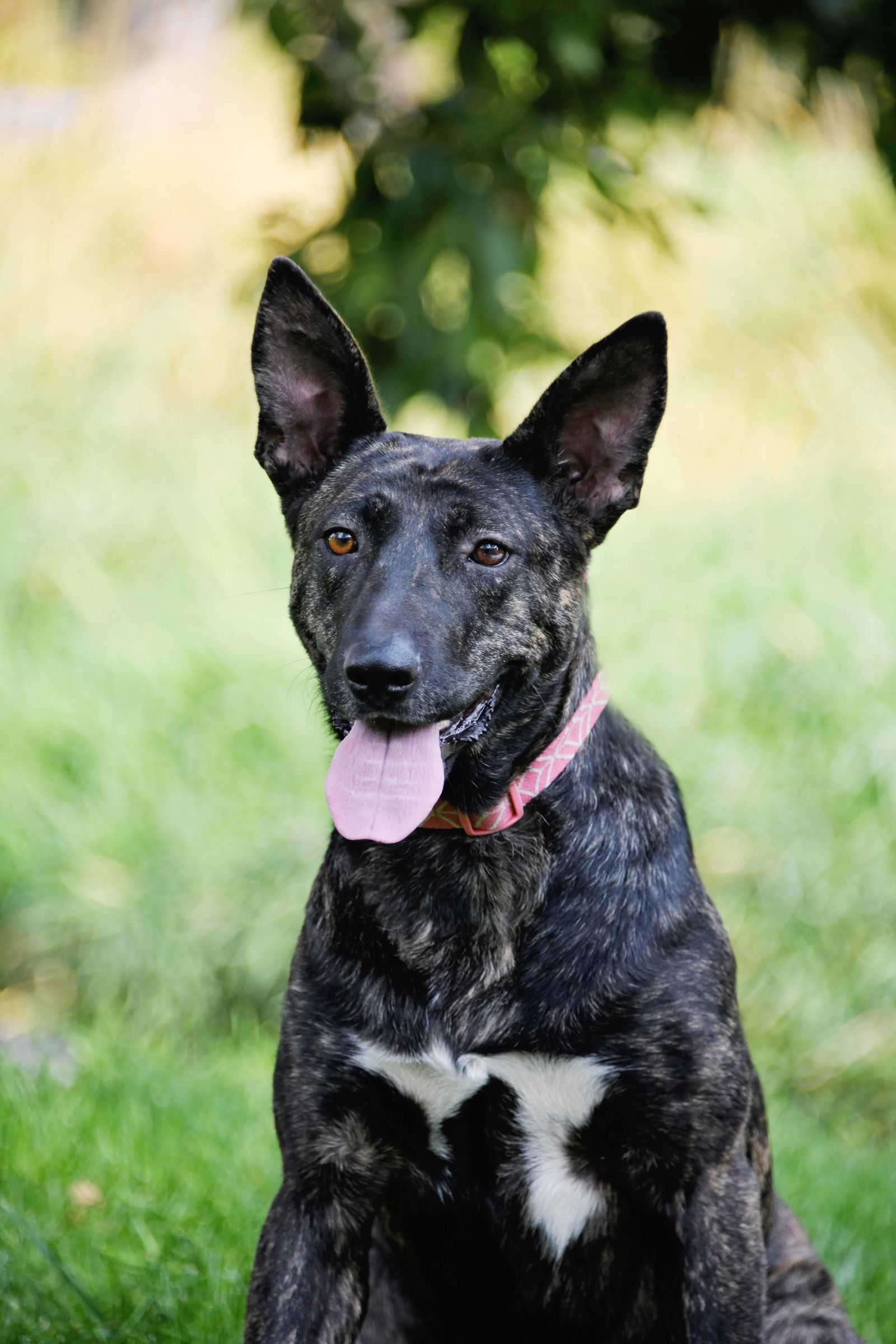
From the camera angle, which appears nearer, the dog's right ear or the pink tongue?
the pink tongue

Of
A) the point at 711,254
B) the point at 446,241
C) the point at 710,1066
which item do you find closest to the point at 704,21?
the point at 446,241

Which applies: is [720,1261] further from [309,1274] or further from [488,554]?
[488,554]

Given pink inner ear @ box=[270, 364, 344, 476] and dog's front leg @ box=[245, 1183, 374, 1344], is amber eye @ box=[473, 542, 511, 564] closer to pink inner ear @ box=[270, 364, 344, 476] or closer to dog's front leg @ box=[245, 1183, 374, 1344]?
pink inner ear @ box=[270, 364, 344, 476]

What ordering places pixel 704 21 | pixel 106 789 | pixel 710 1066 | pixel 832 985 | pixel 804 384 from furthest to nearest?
pixel 804 384
pixel 106 789
pixel 832 985
pixel 704 21
pixel 710 1066

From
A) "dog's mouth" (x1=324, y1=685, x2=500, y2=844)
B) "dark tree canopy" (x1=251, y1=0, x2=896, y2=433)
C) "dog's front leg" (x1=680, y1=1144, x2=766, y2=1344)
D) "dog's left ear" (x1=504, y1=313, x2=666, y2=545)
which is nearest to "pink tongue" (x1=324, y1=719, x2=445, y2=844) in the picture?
"dog's mouth" (x1=324, y1=685, x2=500, y2=844)

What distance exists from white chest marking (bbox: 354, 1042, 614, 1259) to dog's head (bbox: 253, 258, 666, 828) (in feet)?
1.95

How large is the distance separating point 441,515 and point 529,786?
0.55 m

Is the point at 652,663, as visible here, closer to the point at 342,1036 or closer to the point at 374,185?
the point at 374,185

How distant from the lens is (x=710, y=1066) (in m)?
2.71

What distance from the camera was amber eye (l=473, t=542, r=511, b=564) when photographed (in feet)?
9.39

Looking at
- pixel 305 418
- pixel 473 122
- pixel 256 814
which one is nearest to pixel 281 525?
pixel 256 814

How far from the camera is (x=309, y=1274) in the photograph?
279cm

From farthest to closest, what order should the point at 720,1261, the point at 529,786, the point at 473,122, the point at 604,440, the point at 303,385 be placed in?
the point at 473,122 → the point at 303,385 → the point at 604,440 → the point at 529,786 → the point at 720,1261

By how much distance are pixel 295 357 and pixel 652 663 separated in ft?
14.0
